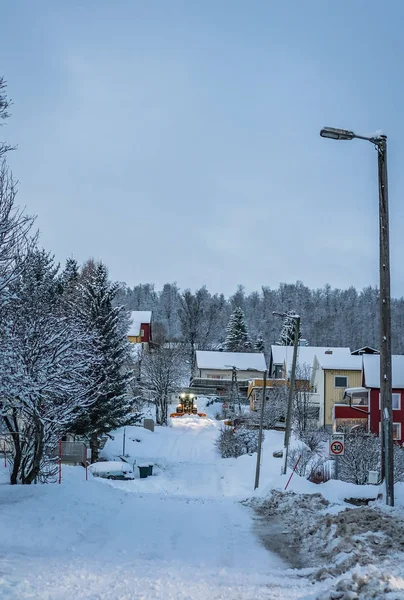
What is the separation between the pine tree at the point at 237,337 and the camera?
98875 mm

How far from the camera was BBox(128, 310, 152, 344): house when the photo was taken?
8944 cm

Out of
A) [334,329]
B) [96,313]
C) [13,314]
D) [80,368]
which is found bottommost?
[80,368]

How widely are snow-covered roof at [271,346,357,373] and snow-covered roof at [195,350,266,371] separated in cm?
620

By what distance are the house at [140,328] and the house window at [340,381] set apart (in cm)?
4061

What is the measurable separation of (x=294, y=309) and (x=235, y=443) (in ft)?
423

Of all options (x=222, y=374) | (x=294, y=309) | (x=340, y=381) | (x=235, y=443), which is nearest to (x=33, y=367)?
(x=235, y=443)

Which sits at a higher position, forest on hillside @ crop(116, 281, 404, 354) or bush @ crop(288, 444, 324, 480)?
forest on hillside @ crop(116, 281, 404, 354)

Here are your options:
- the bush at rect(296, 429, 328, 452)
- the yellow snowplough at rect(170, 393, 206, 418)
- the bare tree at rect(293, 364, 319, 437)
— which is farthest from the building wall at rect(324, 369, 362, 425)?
the yellow snowplough at rect(170, 393, 206, 418)

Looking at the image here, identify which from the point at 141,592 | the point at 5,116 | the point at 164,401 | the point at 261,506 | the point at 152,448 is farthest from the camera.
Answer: the point at 164,401

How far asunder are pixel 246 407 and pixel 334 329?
91.5 m

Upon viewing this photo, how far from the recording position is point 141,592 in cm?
711

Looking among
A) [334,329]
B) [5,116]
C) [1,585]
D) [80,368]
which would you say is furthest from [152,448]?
[334,329]

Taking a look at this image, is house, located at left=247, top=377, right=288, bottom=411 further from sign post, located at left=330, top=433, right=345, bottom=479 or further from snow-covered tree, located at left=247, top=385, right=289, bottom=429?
sign post, located at left=330, top=433, right=345, bottom=479

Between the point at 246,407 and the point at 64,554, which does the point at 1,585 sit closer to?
the point at 64,554
